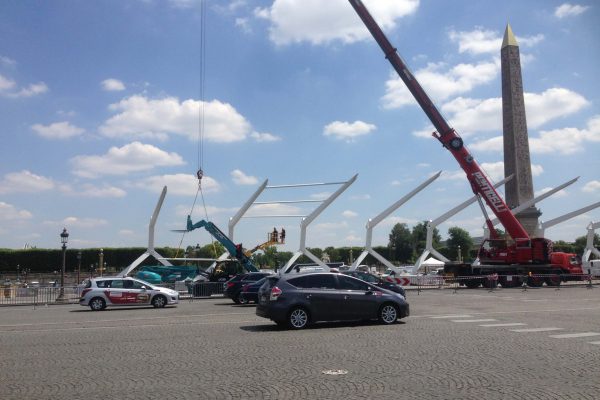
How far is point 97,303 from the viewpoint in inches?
941

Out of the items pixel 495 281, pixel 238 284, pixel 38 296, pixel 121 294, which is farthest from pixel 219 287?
pixel 495 281

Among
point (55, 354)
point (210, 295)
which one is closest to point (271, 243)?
point (210, 295)

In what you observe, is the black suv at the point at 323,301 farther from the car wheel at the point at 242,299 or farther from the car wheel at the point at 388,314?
the car wheel at the point at 242,299

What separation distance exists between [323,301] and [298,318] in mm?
778

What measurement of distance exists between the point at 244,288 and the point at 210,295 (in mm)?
7600

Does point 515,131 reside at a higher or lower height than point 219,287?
higher

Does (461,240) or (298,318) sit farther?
(461,240)

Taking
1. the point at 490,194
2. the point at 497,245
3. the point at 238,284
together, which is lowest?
the point at 238,284

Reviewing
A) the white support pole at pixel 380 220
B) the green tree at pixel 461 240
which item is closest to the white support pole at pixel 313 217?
the white support pole at pixel 380 220

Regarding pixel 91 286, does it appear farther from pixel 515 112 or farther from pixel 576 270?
pixel 515 112

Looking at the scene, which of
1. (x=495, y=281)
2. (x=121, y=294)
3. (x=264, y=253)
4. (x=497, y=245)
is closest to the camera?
(x=121, y=294)

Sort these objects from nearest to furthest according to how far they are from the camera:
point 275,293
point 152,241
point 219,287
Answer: point 275,293
point 219,287
point 152,241

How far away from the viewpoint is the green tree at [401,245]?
381 feet

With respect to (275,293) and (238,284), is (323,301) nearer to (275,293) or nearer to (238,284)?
(275,293)
